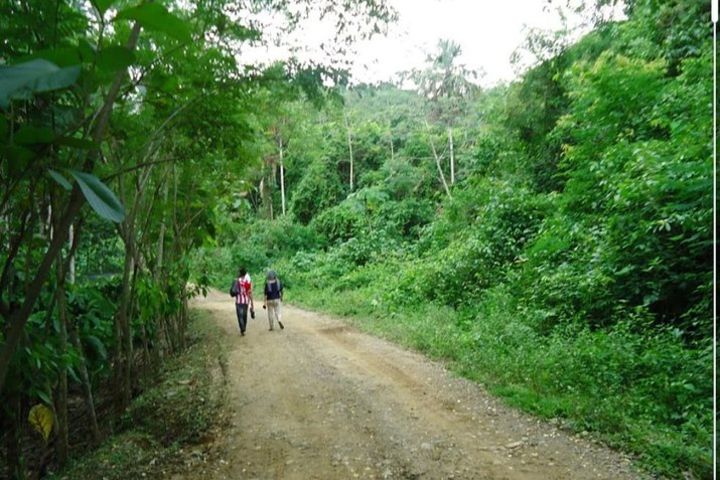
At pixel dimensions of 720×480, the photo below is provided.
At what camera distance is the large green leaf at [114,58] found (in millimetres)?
2002

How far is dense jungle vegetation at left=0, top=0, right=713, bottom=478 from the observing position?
3211mm

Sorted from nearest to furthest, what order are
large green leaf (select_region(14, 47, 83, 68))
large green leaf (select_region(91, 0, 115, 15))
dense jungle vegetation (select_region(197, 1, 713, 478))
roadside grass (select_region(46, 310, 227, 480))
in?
1. large green leaf (select_region(14, 47, 83, 68))
2. large green leaf (select_region(91, 0, 115, 15))
3. roadside grass (select_region(46, 310, 227, 480))
4. dense jungle vegetation (select_region(197, 1, 713, 478))

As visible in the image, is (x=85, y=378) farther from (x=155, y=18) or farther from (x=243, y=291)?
(x=243, y=291)

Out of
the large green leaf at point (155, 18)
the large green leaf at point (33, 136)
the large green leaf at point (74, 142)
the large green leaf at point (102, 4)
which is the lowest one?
the large green leaf at point (74, 142)

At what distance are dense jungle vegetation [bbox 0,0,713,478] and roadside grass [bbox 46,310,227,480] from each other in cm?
42

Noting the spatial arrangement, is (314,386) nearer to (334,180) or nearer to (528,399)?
(528,399)

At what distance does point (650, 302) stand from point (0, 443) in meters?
9.09

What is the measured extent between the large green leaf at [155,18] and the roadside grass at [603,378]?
4.76 meters

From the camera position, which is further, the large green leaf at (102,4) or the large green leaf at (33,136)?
the large green leaf at (102,4)

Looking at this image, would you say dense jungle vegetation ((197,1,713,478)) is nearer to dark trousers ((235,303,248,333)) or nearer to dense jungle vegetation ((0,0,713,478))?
dense jungle vegetation ((0,0,713,478))

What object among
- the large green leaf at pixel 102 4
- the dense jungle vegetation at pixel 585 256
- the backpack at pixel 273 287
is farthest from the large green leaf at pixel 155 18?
the backpack at pixel 273 287

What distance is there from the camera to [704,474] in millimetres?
4203

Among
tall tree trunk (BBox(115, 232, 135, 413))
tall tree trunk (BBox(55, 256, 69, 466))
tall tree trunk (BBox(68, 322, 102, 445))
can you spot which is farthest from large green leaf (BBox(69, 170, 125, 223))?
tall tree trunk (BBox(115, 232, 135, 413))

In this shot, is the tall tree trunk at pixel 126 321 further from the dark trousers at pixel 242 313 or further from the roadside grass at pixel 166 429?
the dark trousers at pixel 242 313
